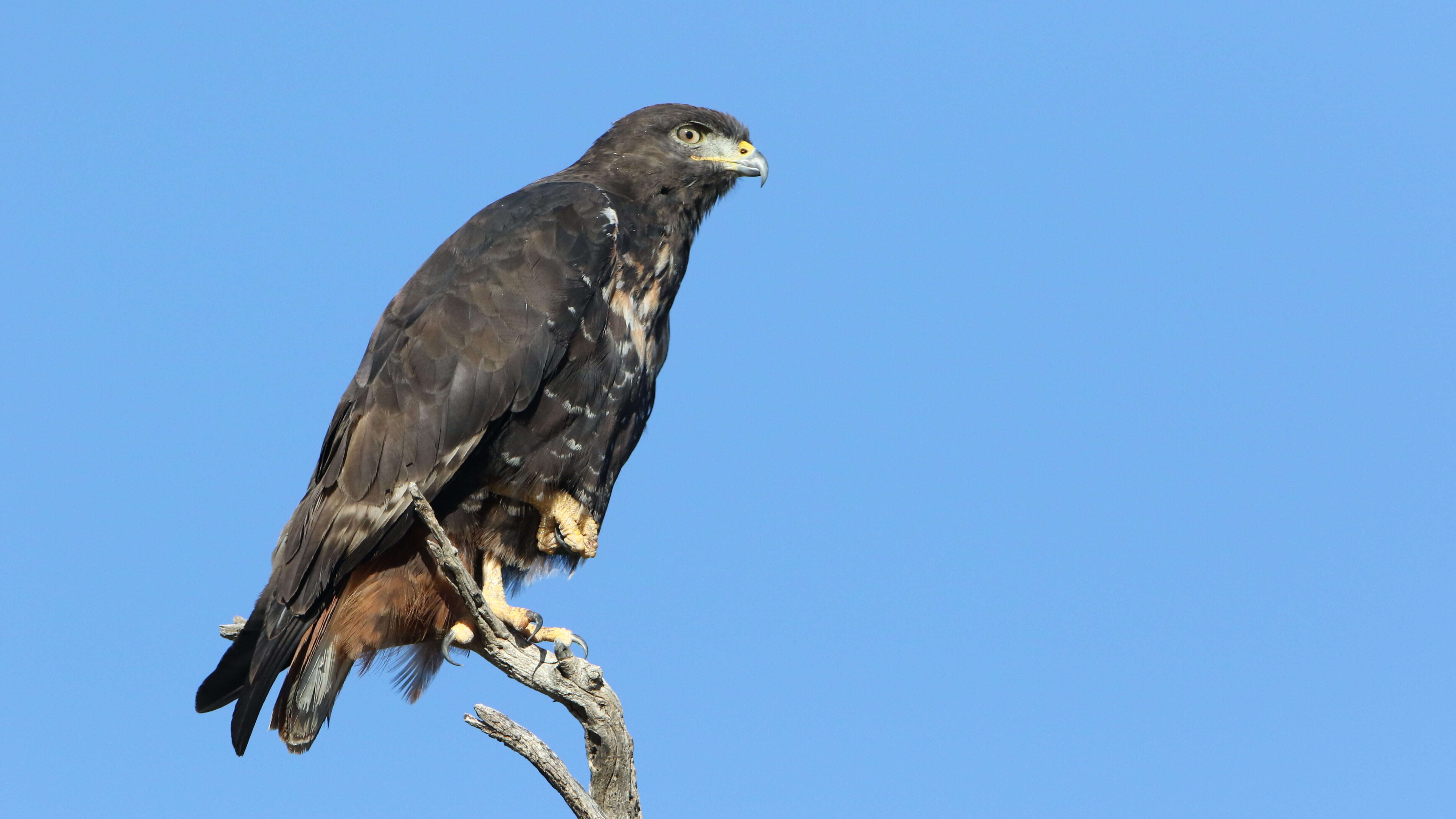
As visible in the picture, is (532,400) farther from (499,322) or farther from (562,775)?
(562,775)

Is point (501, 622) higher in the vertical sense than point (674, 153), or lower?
lower

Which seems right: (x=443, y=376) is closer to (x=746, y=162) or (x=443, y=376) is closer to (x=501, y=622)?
(x=501, y=622)

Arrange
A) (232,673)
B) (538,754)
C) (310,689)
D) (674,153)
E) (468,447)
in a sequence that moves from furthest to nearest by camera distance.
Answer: (674,153) → (232,673) → (310,689) → (468,447) → (538,754)

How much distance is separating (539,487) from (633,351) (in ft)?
2.59

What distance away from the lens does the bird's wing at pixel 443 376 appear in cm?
557

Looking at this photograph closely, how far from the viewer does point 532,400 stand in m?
5.65

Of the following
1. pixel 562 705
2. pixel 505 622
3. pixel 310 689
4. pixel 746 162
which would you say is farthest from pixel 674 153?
pixel 310 689

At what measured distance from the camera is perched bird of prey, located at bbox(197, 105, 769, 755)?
18.3 feet

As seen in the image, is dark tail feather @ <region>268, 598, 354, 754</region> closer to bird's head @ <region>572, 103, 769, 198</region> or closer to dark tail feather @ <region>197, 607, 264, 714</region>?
dark tail feather @ <region>197, 607, 264, 714</region>

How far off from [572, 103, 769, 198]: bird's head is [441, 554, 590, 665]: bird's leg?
2.02m

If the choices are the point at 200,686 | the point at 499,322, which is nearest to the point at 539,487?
the point at 499,322

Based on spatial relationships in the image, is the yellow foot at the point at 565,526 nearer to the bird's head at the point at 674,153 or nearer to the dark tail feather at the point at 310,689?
the dark tail feather at the point at 310,689

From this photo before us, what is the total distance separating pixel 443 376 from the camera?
565 centimetres

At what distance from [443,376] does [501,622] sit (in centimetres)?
116
